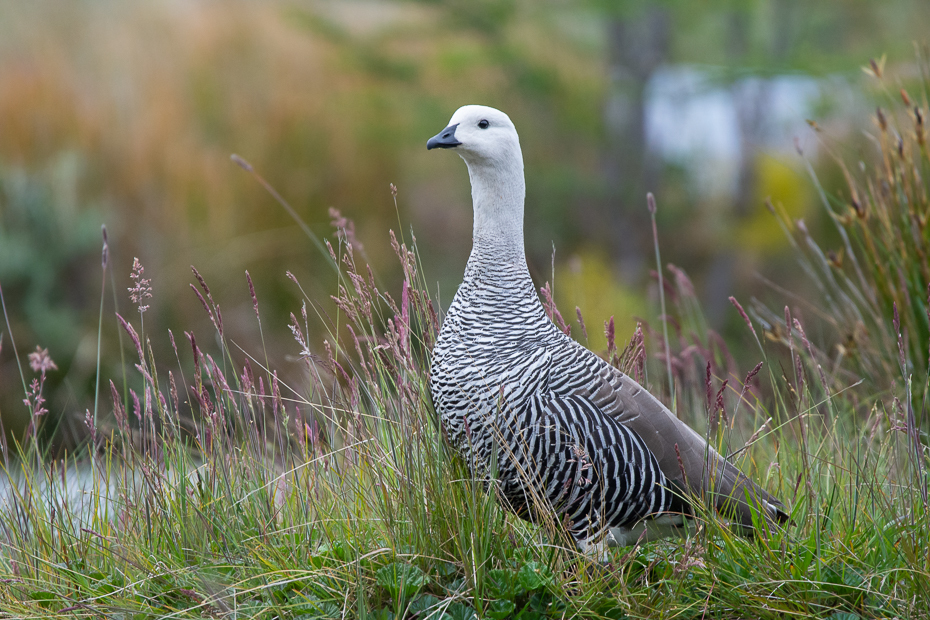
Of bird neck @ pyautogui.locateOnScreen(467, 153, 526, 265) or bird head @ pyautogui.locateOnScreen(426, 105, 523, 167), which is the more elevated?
bird head @ pyautogui.locateOnScreen(426, 105, 523, 167)

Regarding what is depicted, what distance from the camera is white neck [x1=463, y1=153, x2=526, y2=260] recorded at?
2672mm

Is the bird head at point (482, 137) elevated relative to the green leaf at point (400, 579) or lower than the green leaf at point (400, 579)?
elevated

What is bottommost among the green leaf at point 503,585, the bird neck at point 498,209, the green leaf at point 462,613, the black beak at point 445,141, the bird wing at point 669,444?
the green leaf at point 462,613

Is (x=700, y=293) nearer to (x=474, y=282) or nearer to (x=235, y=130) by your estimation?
(x=235, y=130)

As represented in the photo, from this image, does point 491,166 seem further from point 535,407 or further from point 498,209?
point 535,407

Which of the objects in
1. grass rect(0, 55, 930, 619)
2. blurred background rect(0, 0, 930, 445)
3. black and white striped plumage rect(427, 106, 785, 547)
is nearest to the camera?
grass rect(0, 55, 930, 619)

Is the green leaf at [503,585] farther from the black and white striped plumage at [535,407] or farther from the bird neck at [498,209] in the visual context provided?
the bird neck at [498,209]

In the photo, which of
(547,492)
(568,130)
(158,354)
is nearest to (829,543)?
(547,492)

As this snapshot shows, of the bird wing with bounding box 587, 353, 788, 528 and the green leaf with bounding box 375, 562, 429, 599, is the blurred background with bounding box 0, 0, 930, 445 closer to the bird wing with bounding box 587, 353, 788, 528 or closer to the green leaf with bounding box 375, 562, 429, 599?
the bird wing with bounding box 587, 353, 788, 528

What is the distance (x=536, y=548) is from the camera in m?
2.46

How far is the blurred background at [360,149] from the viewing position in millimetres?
7023

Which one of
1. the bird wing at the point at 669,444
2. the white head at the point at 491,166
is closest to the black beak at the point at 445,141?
the white head at the point at 491,166

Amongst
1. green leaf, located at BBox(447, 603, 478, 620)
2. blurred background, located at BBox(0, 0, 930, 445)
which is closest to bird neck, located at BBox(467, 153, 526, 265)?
green leaf, located at BBox(447, 603, 478, 620)

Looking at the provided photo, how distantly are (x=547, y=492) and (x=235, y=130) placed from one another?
661cm
